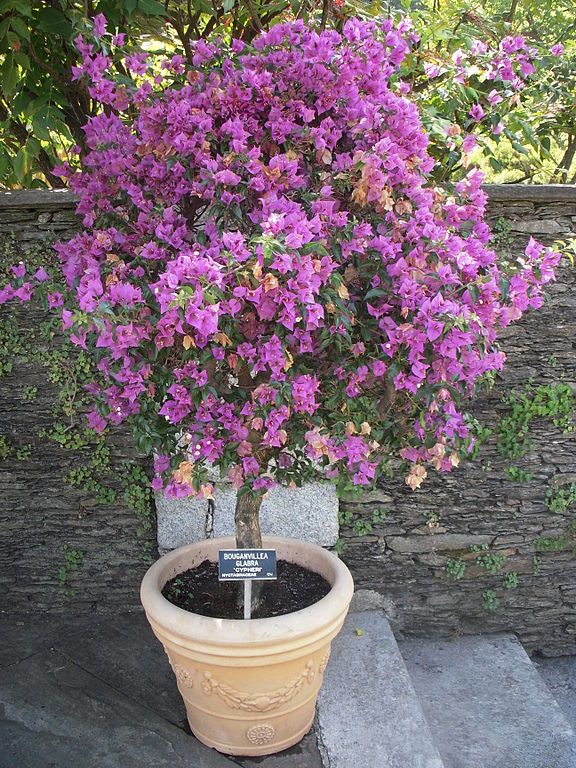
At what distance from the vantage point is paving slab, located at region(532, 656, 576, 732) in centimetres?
294

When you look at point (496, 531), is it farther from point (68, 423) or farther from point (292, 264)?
point (292, 264)

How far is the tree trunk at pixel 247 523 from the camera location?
7.42 feet

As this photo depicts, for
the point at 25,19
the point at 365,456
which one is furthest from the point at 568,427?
the point at 25,19

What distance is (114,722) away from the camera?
227 cm

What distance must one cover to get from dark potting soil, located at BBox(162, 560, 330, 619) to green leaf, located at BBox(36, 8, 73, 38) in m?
1.89

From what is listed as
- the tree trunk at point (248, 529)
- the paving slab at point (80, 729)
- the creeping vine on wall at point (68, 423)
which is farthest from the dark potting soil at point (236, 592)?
the creeping vine on wall at point (68, 423)

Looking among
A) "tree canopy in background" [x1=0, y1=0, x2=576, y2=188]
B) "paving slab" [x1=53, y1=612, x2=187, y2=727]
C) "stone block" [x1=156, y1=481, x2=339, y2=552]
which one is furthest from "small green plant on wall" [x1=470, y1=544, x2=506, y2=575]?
"tree canopy in background" [x1=0, y1=0, x2=576, y2=188]

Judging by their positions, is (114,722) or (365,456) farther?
(114,722)

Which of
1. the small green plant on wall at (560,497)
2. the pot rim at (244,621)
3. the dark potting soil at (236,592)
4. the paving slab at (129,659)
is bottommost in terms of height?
the paving slab at (129,659)

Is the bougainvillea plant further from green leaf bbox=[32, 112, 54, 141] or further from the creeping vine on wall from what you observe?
the creeping vine on wall

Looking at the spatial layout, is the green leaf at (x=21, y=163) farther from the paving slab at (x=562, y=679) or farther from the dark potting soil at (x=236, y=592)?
the paving slab at (x=562, y=679)

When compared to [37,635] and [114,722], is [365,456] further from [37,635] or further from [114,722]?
[37,635]

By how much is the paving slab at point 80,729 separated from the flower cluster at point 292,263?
0.89m

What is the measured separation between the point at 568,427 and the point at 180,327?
2.14 meters
